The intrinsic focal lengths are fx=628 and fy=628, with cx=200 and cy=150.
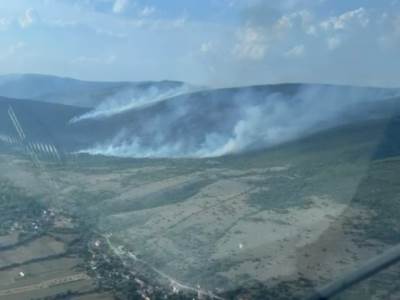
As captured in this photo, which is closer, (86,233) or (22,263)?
(22,263)

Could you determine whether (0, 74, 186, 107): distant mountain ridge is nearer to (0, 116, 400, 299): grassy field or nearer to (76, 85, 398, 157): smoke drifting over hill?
(76, 85, 398, 157): smoke drifting over hill

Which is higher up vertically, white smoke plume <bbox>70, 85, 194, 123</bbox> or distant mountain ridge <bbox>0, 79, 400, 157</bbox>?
white smoke plume <bbox>70, 85, 194, 123</bbox>

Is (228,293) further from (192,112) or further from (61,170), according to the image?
(192,112)

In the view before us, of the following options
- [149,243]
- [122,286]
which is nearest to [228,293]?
[122,286]

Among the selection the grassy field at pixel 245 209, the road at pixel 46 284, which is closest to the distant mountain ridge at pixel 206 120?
the grassy field at pixel 245 209

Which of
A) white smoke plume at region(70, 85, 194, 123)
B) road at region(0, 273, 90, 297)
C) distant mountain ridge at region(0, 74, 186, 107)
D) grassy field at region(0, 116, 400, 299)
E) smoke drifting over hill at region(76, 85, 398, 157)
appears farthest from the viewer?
distant mountain ridge at region(0, 74, 186, 107)

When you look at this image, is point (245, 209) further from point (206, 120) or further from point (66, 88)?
point (66, 88)

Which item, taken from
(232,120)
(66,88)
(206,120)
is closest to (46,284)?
(206,120)

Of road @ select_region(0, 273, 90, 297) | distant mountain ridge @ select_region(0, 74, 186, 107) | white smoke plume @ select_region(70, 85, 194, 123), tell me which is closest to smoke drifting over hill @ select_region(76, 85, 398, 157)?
white smoke plume @ select_region(70, 85, 194, 123)

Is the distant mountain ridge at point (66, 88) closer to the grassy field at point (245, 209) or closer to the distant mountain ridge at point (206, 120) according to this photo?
the distant mountain ridge at point (206, 120)
